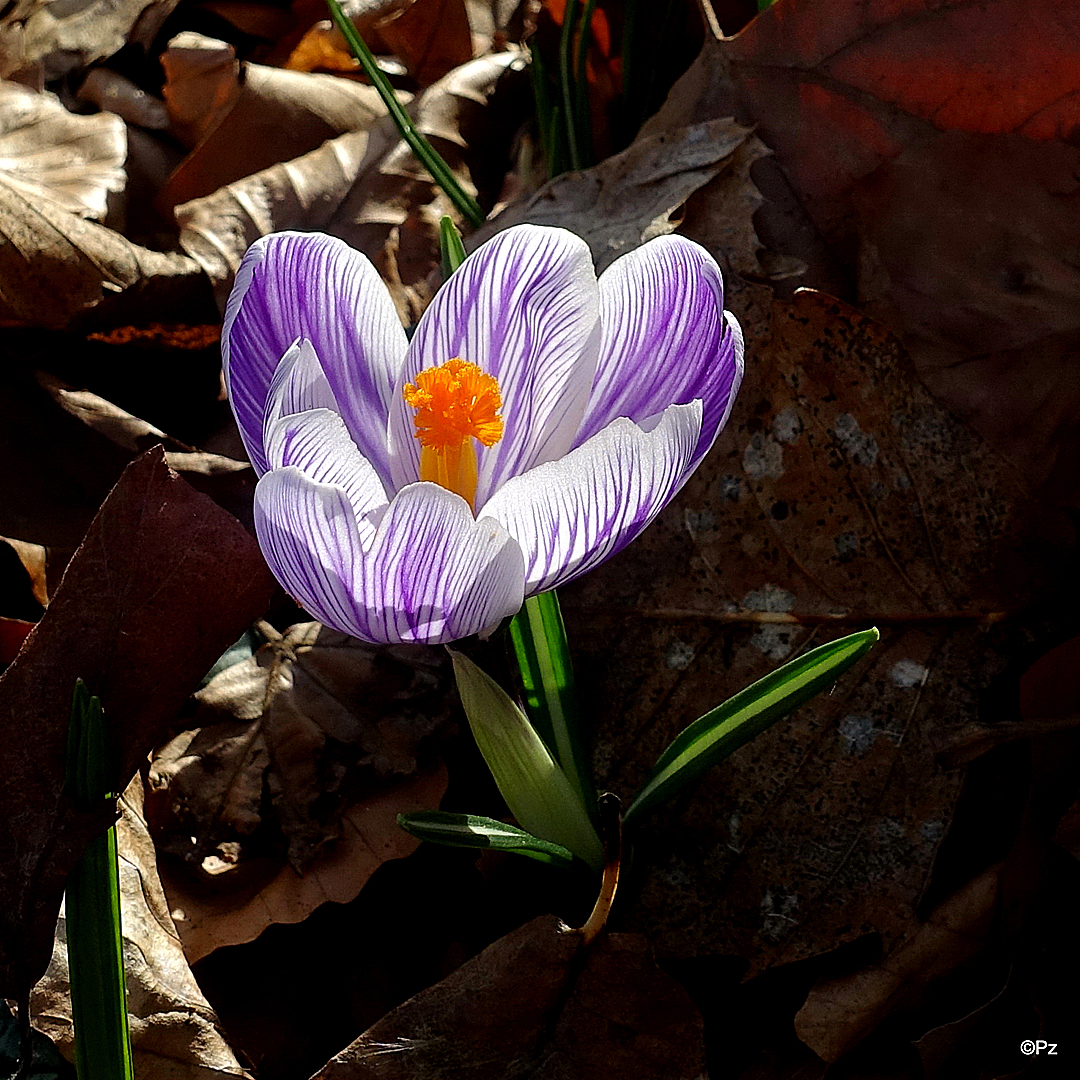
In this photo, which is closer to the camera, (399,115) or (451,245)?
(451,245)

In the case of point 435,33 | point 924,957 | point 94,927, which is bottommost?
point 924,957

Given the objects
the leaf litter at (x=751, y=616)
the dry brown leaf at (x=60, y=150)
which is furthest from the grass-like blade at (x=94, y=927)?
the dry brown leaf at (x=60, y=150)

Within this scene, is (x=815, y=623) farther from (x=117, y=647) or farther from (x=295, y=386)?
(x=117, y=647)

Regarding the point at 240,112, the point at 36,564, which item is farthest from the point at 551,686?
the point at 240,112

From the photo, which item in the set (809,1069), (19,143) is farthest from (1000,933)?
(19,143)

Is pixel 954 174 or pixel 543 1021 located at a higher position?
pixel 954 174

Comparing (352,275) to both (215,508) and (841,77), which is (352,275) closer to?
(215,508)

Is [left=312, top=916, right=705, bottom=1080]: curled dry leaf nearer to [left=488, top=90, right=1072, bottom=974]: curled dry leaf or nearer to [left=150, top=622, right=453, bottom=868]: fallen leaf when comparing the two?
[left=488, top=90, right=1072, bottom=974]: curled dry leaf
